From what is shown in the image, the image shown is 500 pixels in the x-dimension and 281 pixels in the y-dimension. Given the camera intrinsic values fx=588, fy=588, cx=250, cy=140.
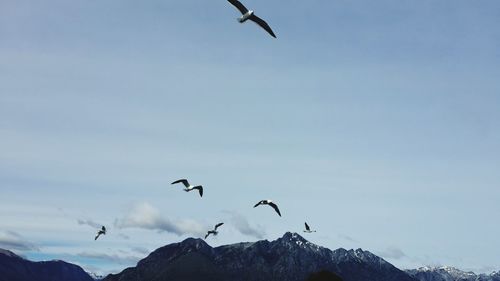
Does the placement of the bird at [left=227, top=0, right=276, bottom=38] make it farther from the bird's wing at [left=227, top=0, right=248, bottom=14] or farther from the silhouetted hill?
the silhouetted hill

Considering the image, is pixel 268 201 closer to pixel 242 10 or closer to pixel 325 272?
pixel 242 10

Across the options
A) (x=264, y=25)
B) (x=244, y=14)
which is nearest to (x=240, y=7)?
(x=244, y=14)

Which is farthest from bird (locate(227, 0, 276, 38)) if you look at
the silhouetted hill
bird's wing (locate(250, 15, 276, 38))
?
the silhouetted hill

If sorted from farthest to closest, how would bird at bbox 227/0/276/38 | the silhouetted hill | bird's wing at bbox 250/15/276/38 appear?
1. bird at bbox 227/0/276/38
2. bird's wing at bbox 250/15/276/38
3. the silhouetted hill

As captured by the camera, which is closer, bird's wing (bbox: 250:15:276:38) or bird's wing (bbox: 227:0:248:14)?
bird's wing (bbox: 250:15:276:38)

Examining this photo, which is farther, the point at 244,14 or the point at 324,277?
the point at 244,14

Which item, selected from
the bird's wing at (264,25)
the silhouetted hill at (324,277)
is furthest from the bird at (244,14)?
the silhouetted hill at (324,277)

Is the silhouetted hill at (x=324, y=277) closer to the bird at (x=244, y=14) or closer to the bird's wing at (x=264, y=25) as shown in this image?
the bird's wing at (x=264, y=25)

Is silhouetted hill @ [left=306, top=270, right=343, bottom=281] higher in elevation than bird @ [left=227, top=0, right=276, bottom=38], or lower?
lower

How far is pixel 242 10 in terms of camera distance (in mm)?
41625

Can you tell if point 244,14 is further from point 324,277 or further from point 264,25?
point 324,277

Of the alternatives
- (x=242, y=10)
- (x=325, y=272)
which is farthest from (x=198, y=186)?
(x=325, y=272)

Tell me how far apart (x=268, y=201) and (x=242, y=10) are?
150 feet

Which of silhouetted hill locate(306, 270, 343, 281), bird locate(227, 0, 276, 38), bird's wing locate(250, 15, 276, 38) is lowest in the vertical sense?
silhouetted hill locate(306, 270, 343, 281)
